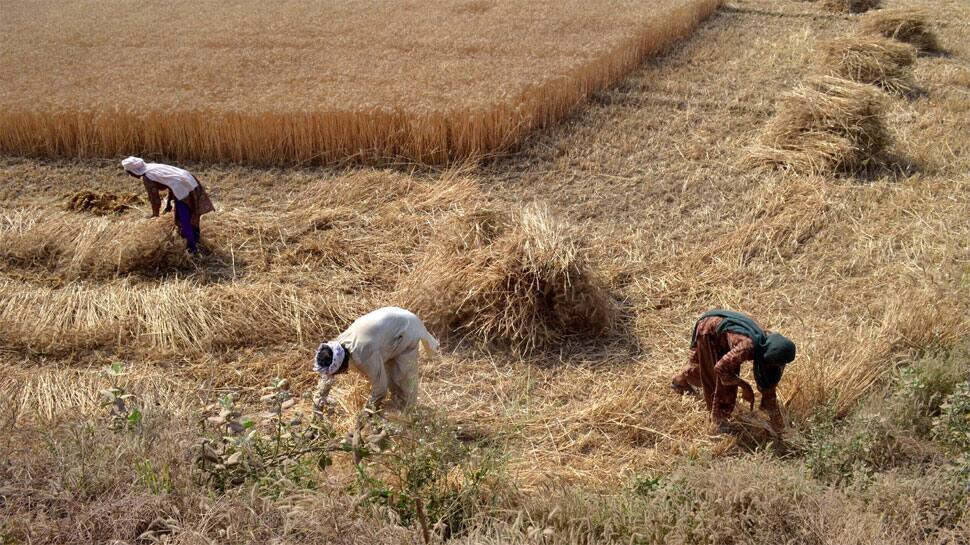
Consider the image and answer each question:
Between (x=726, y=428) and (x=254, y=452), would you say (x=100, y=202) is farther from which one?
(x=726, y=428)

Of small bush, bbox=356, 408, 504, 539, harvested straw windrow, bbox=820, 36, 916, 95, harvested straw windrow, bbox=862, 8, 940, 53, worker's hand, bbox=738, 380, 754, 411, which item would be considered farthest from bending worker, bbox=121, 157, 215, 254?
harvested straw windrow, bbox=862, 8, 940, 53

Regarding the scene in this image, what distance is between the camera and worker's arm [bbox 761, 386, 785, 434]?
4559 mm

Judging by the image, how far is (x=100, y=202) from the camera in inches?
328

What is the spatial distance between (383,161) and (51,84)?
5.60 meters

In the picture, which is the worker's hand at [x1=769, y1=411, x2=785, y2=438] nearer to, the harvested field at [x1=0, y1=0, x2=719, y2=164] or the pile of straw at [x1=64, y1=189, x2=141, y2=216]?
the harvested field at [x1=0, y1=0, x2=719, y2=164]

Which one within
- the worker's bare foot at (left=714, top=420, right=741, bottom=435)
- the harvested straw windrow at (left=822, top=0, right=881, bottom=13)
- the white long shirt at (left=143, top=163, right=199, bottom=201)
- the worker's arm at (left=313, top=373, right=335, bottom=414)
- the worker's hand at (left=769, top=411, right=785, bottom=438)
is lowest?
the worker's bare foot at (left=714, top=420, right=741, bottom=435)

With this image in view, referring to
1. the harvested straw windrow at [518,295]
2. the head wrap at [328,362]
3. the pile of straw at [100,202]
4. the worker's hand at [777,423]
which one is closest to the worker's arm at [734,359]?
the worker's hand at [777,423]

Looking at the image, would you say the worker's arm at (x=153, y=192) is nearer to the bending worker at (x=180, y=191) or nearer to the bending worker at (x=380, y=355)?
the bending worker at (x=180, y=191)

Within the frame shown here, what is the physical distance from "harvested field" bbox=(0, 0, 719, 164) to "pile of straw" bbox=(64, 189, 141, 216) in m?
1.41

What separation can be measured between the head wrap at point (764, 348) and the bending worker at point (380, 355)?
1.76 meters

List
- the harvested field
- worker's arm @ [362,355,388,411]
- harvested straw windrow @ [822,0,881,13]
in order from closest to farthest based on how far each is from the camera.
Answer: worker's arm @ [362,355,388,411], the harvested field, harvested straw windrow @ [822,0,881,13]

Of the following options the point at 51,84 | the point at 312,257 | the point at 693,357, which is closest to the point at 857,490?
the point at 693,357

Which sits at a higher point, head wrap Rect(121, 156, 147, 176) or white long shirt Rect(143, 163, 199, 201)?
head wrap Rect(121, 156, 147, 176)

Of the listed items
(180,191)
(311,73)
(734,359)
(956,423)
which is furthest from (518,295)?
(311,73)
